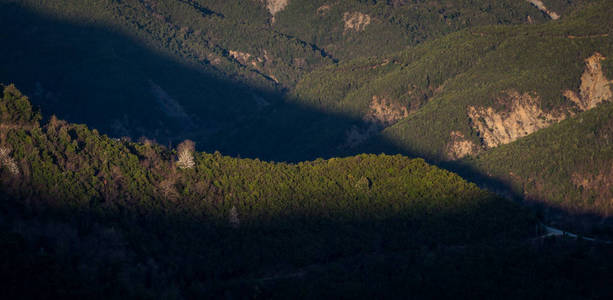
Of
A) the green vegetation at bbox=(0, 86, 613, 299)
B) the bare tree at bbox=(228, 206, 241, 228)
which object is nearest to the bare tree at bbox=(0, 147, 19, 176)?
the green vegetation at bbox=(0, 86, 613, 299)

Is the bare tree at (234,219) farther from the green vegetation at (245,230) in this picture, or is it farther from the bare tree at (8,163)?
the bare tree at (8,163)

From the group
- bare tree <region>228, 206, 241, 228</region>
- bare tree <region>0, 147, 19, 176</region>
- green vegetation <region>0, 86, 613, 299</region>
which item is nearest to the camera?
green vegetation <region>0, 86, 613, 299</region>

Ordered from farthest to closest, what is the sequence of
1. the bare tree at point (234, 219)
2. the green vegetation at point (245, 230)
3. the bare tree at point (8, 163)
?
the bare tree at point (234, 219) → the bare tree at point (8, 163) → the green vegetation at point (245, 230)

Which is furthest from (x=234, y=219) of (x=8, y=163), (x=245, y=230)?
(x=8, y=163)

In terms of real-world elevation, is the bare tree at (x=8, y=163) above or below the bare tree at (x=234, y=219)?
above

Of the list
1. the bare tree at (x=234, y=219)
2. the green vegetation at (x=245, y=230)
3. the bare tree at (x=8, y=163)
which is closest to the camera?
the green vegetation at (x=245, y=230)

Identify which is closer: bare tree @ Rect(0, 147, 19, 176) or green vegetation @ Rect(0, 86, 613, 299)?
green vegetation @ Rect(0, 86, 613, 299)

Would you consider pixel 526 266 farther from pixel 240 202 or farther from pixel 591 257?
pixel 240 202

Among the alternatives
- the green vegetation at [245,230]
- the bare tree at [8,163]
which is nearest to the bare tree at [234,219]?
the green vegetation at [245,230]

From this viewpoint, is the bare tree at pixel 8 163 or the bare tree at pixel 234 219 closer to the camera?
the bare tree at pixel 8 163

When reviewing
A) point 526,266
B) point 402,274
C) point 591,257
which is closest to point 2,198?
point 402,274

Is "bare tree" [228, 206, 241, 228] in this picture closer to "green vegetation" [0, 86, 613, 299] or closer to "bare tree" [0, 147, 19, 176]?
"green vegetation" [0, 86, 613, 299]

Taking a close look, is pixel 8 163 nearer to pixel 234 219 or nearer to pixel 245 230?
pixel 234 219
